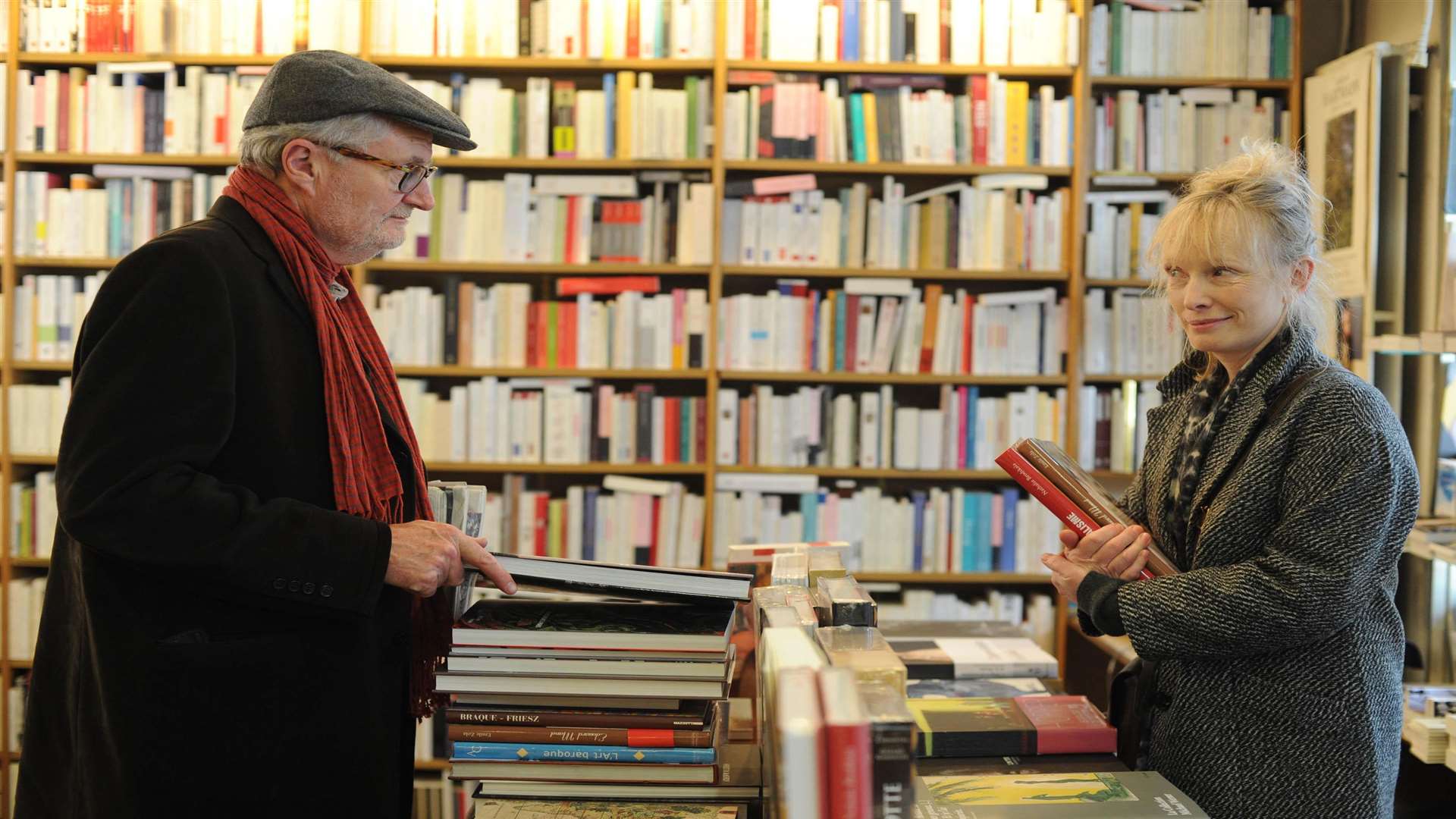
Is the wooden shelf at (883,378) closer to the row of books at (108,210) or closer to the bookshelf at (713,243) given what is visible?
the bookshelf at (713,243)

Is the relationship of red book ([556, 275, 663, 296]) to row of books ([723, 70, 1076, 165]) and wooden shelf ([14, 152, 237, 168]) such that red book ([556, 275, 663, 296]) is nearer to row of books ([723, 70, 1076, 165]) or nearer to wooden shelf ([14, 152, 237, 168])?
row of books ([723, 70, 1076, 165])

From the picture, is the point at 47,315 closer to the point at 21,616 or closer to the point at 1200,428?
the point at 21,616

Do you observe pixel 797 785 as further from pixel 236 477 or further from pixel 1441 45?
pixel 1441 45

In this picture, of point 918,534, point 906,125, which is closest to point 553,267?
point 906,125

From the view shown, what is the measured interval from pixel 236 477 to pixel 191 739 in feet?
0.96

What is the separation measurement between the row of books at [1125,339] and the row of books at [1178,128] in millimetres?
444

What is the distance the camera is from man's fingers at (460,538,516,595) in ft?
4.03

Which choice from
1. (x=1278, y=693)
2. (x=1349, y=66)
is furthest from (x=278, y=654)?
(x=1349, y=66)

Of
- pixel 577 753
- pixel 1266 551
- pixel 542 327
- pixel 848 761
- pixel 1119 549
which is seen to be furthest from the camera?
pixel 542 327

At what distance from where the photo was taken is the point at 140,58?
3.62 metres

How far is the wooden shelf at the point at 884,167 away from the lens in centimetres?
365

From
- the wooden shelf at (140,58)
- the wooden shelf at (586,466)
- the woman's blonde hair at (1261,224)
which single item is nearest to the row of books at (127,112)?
the wooden shelf at (140,58)

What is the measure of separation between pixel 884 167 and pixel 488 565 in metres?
2.71

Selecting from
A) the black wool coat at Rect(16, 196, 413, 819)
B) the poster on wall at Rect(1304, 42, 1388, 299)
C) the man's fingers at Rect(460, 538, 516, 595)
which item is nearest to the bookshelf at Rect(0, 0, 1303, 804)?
the poster on wall at Rect(1304, 42, 1388, 299)
